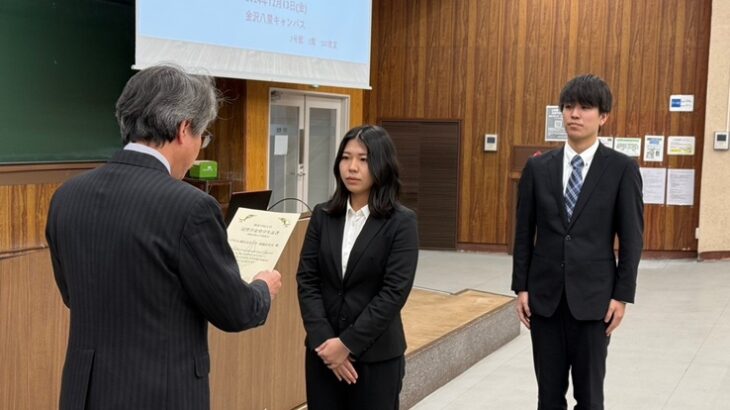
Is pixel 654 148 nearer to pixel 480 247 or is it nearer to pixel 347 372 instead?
pixel 480 247

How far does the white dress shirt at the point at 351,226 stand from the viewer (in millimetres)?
2330

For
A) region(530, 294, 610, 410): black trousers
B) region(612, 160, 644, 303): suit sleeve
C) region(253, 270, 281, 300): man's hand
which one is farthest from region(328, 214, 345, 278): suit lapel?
region(612, 160, 644, 303): suit sleeve

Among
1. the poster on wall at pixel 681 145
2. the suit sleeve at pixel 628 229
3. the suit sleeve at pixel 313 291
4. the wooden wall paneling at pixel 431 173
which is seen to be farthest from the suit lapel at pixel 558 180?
the wooden wall paneling at pixel 431 173

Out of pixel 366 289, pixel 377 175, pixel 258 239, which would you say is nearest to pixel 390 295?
pixel 366 289

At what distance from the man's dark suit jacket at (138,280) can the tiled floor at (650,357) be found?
2.49 meters

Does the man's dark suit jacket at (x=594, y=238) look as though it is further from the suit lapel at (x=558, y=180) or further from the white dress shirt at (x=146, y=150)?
the white dress shirt at (x=146, y=150)

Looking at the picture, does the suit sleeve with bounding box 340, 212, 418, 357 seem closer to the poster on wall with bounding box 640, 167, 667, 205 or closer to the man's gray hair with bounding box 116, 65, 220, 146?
the man's gray hair with bounding box 116, 65, 220, 146

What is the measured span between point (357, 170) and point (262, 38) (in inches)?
132

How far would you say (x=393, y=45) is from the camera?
29.2ft

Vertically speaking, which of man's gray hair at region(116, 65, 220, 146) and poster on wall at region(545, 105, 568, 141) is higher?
poster on wall at region(545, 105, 568, 141)

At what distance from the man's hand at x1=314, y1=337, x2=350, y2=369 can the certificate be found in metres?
0.45

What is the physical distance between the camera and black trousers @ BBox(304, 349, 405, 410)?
2.27m

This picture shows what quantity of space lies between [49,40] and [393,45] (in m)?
4.97

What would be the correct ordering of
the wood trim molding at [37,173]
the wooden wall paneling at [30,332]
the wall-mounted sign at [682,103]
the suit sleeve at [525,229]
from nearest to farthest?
the wooden wall paneling at [30,332]
the suit sleeve at [525,229]
the wood trim molding at [37,173]
the wall-mounted sign at [682,103]
